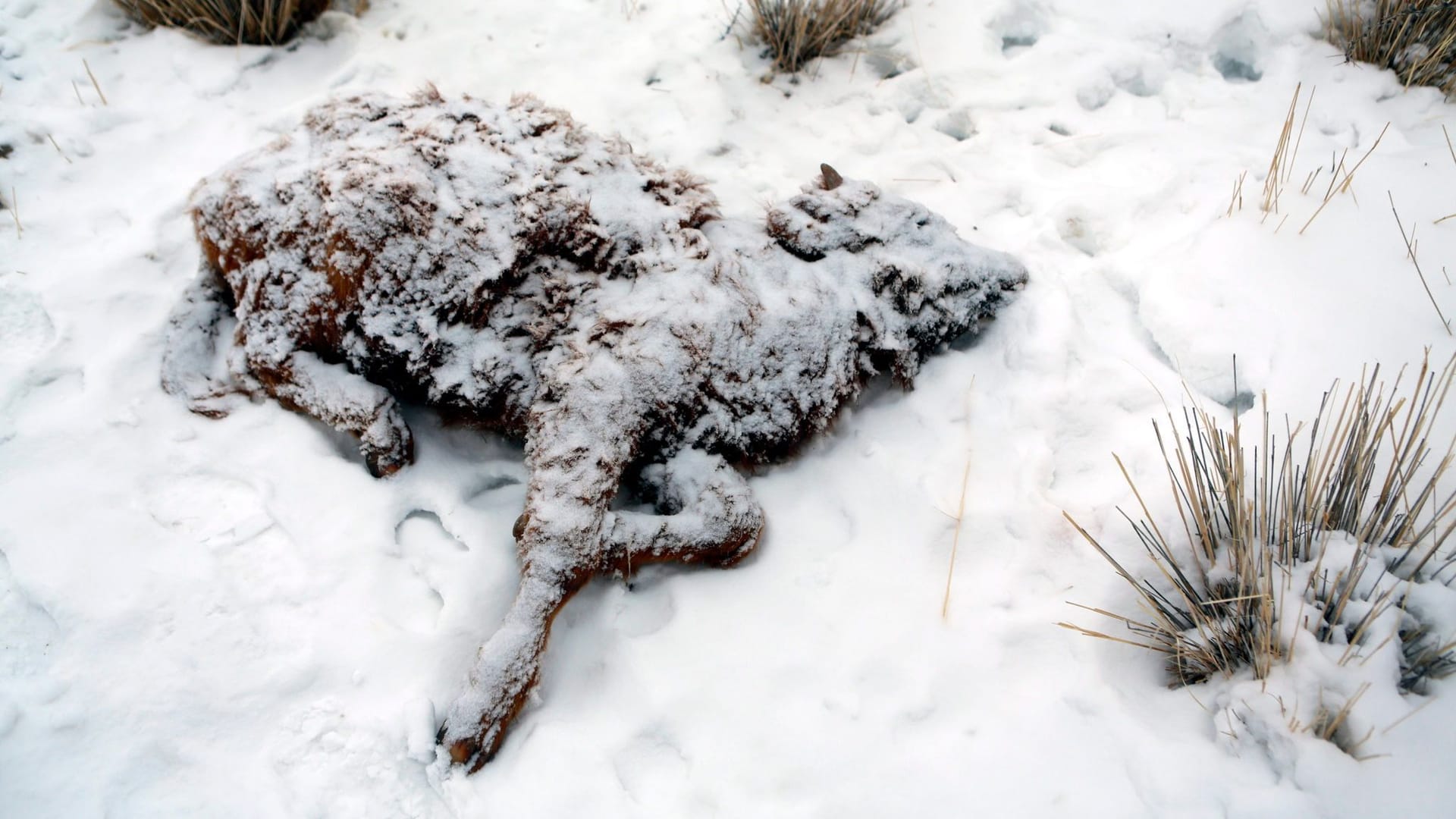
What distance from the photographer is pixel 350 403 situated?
2.16 m

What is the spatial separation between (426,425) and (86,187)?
6.32ft

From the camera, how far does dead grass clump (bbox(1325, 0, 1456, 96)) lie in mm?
2945

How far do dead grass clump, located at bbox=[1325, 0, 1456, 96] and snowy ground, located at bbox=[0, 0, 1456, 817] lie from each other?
11 cm

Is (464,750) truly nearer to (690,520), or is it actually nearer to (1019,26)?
(690,520)

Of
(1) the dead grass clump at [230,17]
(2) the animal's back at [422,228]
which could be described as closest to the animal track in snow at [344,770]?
(2) the animal's back at [422,228]

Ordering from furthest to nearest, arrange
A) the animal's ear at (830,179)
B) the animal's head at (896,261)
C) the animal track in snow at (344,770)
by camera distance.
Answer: the animal's ear at (830,179) < the animal's head at (896,261) < the animal track in snow at (344,770)

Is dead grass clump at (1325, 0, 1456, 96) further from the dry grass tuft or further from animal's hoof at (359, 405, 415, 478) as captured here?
animal's hoof at (359, 405, 415, 478)

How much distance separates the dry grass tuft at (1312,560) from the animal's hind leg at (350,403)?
71.7 inches

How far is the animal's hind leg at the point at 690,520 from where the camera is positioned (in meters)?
1.91

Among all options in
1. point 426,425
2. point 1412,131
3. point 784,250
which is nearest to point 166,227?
point 426,425

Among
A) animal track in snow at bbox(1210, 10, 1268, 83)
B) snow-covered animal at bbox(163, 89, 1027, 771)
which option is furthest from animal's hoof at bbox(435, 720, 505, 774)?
animal track in snow at bbox(1210, 10, 1268, 83)

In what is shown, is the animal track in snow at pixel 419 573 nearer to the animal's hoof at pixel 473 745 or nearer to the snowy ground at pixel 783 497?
the snowy ground at pixel 783 497

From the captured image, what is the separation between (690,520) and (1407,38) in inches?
135

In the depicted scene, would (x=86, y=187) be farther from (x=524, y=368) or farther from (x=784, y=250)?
(x=784, y=250)
